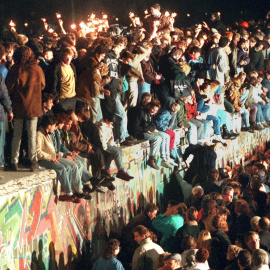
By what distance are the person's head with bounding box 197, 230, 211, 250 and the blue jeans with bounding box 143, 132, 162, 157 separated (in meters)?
4.58

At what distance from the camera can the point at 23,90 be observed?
1169 cm

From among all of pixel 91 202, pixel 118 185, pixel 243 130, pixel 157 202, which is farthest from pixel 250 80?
pixel 91 202

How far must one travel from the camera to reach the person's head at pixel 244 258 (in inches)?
430

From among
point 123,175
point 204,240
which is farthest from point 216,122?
point 204,240

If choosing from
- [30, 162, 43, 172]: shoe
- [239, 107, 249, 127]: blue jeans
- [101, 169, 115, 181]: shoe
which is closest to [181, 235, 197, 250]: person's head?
[101, 169, 115, 181]: shoe

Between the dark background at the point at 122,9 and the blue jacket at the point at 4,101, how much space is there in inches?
479

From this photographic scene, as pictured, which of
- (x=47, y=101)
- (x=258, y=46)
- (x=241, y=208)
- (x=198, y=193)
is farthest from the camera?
(x=258, y=46)

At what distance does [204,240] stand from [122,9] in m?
16.6

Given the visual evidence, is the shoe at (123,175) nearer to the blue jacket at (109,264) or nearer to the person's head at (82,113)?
the person's head at (82,113)

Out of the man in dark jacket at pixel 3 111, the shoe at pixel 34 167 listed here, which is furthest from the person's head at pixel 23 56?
the shoe at pixel 34 167

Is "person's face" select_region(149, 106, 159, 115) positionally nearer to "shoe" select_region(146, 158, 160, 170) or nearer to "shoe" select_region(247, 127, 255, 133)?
"shoe" select_region(146, 158, 160, 170)

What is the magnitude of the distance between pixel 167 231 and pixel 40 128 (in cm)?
313

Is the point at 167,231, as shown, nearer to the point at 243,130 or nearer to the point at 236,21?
the point at 243,130

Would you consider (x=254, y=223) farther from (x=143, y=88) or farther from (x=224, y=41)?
(x=224, y=41)
